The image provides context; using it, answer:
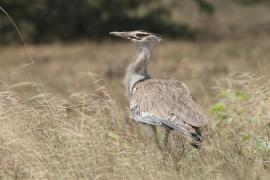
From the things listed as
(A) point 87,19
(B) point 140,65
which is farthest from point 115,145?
(A) point 87,19

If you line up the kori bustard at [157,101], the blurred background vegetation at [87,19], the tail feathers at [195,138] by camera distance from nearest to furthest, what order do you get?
1. the tail feathers at [195,138]
2. the kori bustard at [157,101]
3. the blurred background vegetation at [87,19]

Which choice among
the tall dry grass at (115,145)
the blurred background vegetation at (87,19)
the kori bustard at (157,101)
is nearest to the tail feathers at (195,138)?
the kori bustard at (157,101)

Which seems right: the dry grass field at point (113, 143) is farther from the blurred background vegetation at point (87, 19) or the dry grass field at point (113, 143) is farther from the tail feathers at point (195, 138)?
the blurred background vegetation at point (87, 19)

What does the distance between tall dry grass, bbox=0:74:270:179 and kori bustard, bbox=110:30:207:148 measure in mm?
198

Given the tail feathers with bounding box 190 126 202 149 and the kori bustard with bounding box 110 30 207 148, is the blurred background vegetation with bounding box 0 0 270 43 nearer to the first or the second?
the kori bustard with bounding box 110 30 207 148

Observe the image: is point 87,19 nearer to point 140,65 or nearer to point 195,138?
point 140,65

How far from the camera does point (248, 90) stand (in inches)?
295

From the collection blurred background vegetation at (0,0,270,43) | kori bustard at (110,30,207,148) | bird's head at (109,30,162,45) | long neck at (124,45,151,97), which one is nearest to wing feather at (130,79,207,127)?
kori bustard at (110,30,207,148)

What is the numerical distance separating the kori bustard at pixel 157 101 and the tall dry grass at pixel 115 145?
20 centimetres

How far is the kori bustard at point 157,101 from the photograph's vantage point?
620 centimetres

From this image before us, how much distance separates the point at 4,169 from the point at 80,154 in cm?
55

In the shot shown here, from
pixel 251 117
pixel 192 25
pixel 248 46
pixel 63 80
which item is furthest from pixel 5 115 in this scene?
pixel 192 25

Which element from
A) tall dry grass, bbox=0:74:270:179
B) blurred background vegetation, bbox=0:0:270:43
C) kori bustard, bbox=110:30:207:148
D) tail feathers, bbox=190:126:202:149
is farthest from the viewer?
blurred background vegetation, bbox=0:0:270:43

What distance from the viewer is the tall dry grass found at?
19.4ft
